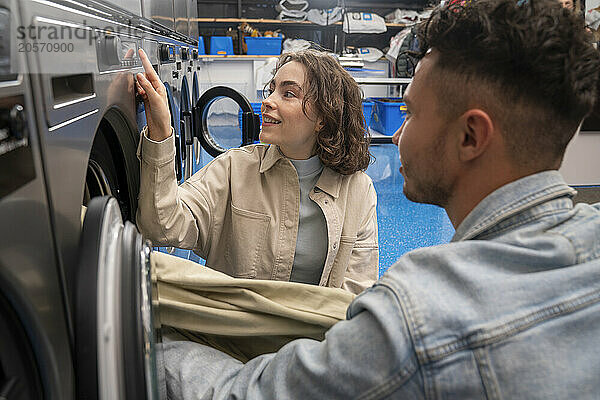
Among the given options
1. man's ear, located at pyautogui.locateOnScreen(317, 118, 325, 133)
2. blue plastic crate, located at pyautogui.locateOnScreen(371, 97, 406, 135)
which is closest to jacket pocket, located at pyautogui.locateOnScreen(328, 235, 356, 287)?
man's ear, located at pyautogui.locateOnScreen(317, 118, 325, 133)

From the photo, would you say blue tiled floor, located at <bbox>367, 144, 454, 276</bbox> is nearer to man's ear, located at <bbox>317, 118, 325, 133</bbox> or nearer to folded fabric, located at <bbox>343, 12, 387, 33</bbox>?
man's ear, located at <bbox>317, 118, 325, 133</bbox>

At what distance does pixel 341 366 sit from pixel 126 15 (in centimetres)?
81

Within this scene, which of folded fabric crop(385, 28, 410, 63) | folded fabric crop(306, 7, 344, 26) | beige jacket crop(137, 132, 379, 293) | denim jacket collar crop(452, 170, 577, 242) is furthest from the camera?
folded fabric crop(306, 7, 344, 26)

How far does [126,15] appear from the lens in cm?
102

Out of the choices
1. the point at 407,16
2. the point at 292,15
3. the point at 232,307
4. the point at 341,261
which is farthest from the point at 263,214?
the point at 407,16

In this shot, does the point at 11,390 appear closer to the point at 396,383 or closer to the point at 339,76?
the point at 396,383

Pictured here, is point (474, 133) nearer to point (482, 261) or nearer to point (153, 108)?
point (482, 261)

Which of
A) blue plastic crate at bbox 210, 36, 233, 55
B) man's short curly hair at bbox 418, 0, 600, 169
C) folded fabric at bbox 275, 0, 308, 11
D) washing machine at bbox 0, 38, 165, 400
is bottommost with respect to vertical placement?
washing machine at bbox 0, 38, 165, 400

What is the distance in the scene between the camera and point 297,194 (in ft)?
4.35

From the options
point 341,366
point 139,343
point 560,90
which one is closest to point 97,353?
point 139,343

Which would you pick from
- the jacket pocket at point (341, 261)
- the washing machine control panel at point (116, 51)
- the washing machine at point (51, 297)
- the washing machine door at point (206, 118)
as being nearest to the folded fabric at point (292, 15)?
the washing machine door at point (206, 118)

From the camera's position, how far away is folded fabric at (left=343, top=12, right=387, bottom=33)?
22.4 feet

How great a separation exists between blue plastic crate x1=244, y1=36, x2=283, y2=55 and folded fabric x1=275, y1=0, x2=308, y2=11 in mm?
546

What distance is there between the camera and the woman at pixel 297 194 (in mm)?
1309
